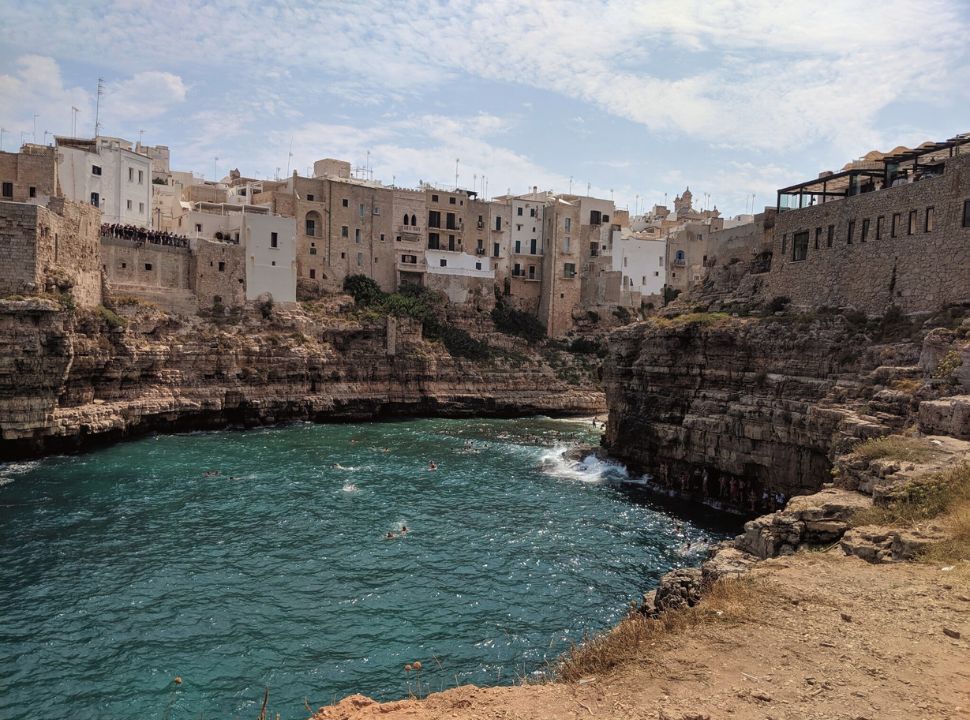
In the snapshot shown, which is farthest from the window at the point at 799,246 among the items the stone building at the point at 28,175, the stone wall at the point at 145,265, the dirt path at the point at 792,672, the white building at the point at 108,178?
the white building at the point at 108,178

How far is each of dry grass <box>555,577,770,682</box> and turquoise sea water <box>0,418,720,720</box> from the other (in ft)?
12.4

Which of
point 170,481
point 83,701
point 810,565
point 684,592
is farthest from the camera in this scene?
point 170,481

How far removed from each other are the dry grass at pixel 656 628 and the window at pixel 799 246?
→ 26417 mm

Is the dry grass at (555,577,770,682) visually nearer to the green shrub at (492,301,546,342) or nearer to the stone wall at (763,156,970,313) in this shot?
the stone wall at (763,156,970,313)

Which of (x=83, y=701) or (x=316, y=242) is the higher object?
(x=316, y=242)

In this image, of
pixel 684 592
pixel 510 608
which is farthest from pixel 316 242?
pixel 684 592

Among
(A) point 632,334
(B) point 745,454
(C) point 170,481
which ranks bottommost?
(C) point 170,481

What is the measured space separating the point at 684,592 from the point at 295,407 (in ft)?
152

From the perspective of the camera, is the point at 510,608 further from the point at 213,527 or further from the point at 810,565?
the point at 213,527

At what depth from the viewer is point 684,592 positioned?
541 inches

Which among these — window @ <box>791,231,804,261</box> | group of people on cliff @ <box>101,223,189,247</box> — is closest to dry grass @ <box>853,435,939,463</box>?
window @ <box>791,231,804,261</box>

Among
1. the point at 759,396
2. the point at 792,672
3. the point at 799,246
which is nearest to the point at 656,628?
the point at 792,672

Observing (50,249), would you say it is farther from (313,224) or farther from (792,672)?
(792,672)

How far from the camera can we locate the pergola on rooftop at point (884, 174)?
99.3 ft
